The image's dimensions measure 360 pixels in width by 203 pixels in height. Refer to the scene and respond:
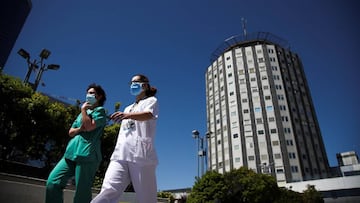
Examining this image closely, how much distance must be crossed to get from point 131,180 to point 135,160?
0.24 meters

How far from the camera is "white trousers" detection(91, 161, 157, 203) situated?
2.08 metres

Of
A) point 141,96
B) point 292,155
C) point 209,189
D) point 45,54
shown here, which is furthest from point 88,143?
point 292,155

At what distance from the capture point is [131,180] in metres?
2.23

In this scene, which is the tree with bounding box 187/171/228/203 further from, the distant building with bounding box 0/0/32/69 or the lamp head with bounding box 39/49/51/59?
the distant building with bounding box 0/0/32/69

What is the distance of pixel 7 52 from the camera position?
5.80m

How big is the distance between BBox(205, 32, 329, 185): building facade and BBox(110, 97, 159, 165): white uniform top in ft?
143

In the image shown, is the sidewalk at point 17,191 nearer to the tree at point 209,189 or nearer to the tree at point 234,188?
the tree at point 209,189

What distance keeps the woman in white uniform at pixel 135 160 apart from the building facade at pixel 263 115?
43.6 m

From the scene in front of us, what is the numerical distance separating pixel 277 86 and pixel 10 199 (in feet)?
171

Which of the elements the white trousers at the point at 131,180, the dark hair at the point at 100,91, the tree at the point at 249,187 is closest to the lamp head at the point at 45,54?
the dark hair at the point at 100,91

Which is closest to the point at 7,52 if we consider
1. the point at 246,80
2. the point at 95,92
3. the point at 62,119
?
the point at 95,92

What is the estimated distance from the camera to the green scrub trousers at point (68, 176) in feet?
7.41

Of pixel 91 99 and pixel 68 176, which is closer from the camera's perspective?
pixel 68 176

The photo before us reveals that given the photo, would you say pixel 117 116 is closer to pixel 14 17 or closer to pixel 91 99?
pixel 91 99
